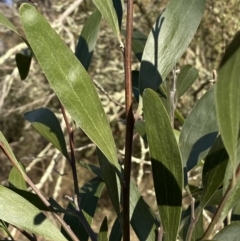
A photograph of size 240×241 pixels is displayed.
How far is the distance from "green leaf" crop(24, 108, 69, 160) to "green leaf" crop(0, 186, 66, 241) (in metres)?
0.13

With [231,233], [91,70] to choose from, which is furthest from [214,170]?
[91,70]

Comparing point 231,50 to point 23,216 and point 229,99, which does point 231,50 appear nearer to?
point 229,99

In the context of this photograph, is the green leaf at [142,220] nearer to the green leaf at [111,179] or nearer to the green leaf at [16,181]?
the green leaf at [111,179]

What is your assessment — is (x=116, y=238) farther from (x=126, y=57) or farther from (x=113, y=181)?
(x=126, y=57)

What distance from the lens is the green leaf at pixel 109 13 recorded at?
1.72 ft

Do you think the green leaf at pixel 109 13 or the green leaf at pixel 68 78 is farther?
the green leaf at pixel 109 13

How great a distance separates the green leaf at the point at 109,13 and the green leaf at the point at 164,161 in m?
0.14

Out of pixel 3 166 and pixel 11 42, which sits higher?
pixel 11 42

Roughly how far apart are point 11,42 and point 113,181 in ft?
8.25

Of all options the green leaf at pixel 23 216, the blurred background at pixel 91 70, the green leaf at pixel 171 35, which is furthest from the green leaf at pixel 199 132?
the blurred background at pixel 91 70

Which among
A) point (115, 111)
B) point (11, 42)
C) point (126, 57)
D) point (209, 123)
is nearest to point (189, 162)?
point (209, 123)

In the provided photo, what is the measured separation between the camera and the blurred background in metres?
2.26

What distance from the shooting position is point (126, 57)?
1.57 feet

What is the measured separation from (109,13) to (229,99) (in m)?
0.24
